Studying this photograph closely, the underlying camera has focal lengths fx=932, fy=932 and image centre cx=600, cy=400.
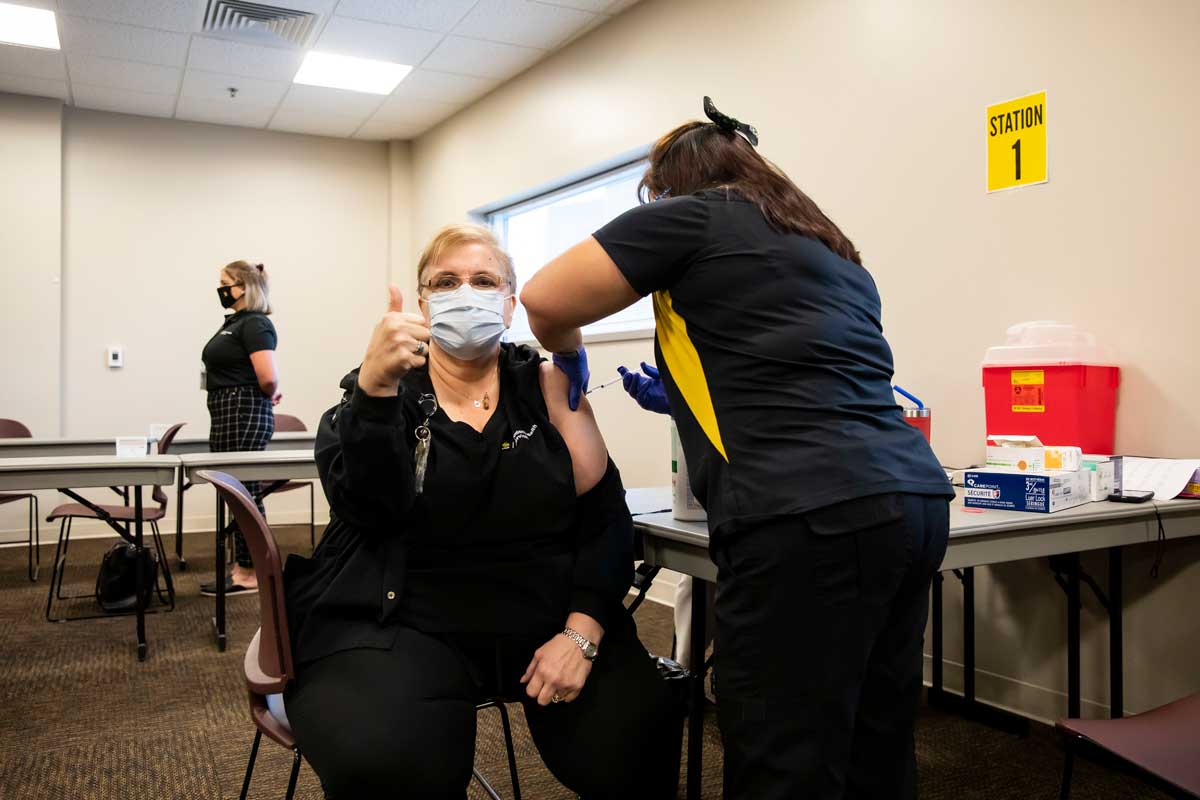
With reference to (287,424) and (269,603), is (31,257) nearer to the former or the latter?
(287,424)

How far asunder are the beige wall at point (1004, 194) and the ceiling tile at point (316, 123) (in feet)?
9.66

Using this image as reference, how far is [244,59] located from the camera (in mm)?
4957

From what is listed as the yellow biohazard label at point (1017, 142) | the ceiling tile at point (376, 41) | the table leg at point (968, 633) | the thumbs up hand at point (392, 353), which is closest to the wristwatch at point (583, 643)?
the thumbs up hand at point (392, 353)

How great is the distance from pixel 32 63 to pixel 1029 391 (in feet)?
17.1

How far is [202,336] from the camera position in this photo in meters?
6.06

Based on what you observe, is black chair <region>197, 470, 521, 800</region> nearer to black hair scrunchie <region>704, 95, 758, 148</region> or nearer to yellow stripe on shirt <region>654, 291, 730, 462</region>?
yellow stripe on shirt <region>654, 291, 730, 462</region>

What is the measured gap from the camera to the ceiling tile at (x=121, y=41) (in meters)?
4.49

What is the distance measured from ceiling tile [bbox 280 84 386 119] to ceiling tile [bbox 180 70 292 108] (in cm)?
7

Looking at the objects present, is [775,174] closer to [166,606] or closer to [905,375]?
[905,375]

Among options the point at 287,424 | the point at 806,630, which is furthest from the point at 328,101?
the point at 806,630

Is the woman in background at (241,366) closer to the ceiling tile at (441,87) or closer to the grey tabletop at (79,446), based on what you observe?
the grey tabletop at (79,446)

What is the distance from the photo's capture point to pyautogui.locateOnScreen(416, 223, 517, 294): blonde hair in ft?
5.40

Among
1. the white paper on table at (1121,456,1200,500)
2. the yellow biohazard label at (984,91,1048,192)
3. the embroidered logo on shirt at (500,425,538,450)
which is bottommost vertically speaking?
the white paper on table at (1121,456,1200,500)

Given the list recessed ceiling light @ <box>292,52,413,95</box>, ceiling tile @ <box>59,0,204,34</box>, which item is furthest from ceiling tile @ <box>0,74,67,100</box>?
recessed ceiling light @ <box>292,52,413,95</box>
